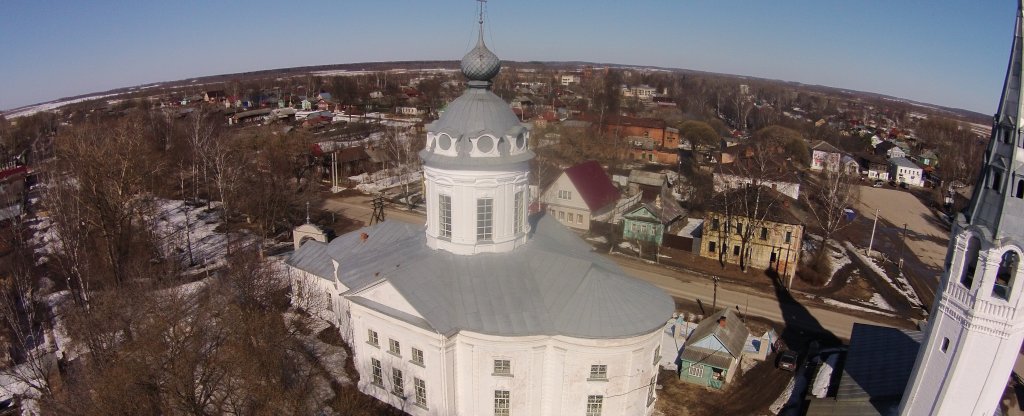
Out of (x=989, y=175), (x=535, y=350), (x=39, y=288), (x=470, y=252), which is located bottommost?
(x=39, y=288)

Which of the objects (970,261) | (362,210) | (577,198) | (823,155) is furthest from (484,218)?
(823,155)

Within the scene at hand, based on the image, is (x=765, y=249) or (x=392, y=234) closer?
(x=392, y=234)

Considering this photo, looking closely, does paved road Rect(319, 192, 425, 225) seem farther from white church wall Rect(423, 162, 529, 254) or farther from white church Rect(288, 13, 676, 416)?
white church Rect(288, 13, 676, 416)

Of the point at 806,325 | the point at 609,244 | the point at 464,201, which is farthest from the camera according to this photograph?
the point at 609,244

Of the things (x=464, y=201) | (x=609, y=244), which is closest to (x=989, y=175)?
(x=464, y=201)

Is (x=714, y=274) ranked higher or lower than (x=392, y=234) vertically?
lower

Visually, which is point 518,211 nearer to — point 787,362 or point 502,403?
point 502,403

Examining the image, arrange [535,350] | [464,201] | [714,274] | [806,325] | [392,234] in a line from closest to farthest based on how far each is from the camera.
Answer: [535,350] → [464,201] → [392,234] → [806,325] → [714,274]

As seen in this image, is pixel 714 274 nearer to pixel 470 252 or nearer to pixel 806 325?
pixel 806 325
